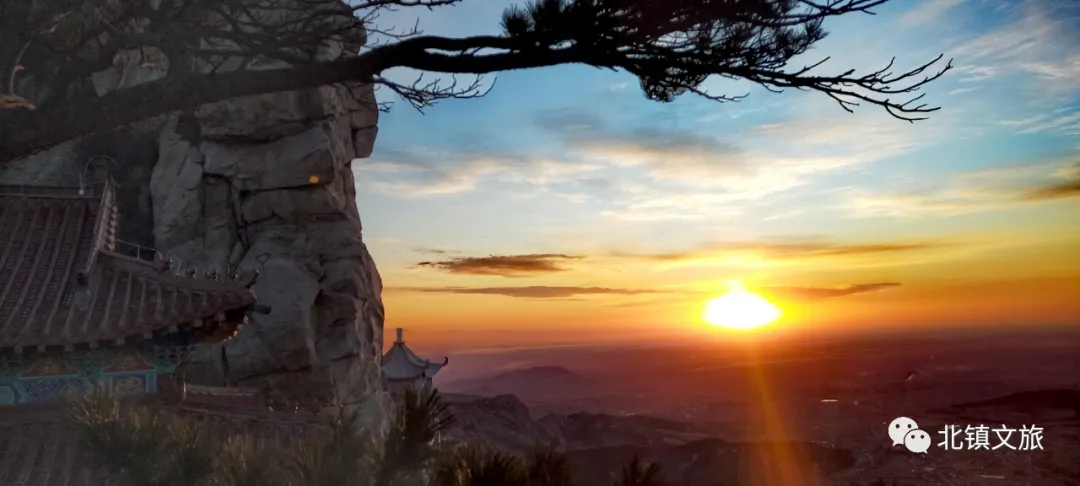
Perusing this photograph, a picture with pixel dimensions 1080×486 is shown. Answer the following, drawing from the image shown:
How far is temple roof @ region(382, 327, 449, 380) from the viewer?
2309cm

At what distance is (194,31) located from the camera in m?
5.00

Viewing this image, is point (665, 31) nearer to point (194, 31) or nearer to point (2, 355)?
point (194, 31)

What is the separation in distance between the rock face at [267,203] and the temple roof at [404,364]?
11.0 ft

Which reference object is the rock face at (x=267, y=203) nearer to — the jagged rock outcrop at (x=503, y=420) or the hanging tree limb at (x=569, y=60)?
the jagged rock outcrop at (x=503, y=420)

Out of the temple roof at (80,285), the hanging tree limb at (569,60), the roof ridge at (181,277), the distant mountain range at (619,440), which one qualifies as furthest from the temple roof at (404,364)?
the hanging tree limb at (569,60)

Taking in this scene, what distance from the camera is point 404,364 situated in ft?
76.6

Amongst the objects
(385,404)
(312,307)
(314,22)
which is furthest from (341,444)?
(385,404)

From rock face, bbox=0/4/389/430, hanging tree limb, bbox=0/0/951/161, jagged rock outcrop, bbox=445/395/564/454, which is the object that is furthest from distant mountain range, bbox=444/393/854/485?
hanging tree limb, bbox=0/0/951/161

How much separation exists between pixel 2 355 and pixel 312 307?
1243 centimetres

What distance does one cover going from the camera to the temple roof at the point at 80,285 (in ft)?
20.4

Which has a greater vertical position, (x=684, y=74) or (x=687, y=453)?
(x=684, y=74)

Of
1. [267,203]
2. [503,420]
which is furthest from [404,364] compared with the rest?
[267,203]

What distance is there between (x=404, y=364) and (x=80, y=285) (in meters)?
17.0

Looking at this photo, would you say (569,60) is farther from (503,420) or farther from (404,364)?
(503,420)
